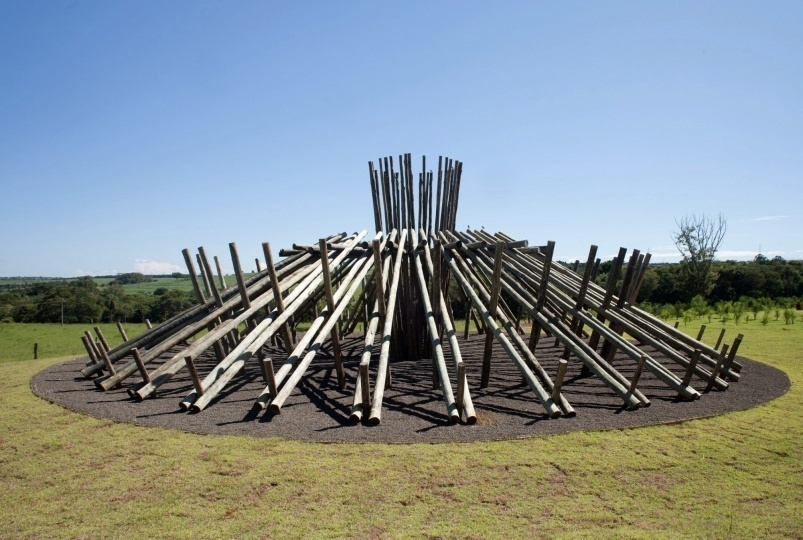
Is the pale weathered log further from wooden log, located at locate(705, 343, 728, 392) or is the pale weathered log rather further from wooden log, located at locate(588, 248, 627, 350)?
wooden log, located at locate(705, 343, 728, 392)

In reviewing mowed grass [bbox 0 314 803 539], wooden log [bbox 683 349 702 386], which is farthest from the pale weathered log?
wooden log [bbox 683 349 702 386]

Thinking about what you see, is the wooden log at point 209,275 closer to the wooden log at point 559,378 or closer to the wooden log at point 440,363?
the wooden log at point 440,363

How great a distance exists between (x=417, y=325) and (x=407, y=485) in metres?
5.32

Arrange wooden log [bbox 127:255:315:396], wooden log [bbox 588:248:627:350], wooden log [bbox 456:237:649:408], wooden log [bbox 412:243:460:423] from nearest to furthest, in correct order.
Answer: wooden log [bbox 412:243:460:423]
wooden log [bbox 456:237:649:408]
wooden log [bbox 127:255:315:396]
wooden log [bbox 588:248:627:350]

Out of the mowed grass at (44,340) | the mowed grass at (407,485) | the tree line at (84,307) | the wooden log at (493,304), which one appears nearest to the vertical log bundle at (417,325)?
the wooden log at (493,304)

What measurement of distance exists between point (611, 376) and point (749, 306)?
49.1 feet

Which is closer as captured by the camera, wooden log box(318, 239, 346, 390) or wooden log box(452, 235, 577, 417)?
A: wooden log box(452, 235, 577, 417)

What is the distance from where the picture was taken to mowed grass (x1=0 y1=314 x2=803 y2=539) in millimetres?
3025

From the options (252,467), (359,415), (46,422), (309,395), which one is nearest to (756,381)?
(359,415)

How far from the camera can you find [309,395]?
20.5 ft

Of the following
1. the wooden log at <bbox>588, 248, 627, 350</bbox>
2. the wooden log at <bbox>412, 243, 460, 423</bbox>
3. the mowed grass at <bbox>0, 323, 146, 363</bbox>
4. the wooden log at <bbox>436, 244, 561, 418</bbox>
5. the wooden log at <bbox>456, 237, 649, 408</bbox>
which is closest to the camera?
the wooden log at <bbox>412, 243, 460, 423</bbox>

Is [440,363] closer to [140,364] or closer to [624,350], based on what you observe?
[624,350]

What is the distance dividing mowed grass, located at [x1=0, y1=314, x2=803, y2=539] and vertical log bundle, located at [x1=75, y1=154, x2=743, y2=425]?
2.76 feet

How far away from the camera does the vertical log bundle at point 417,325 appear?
5574 mm
